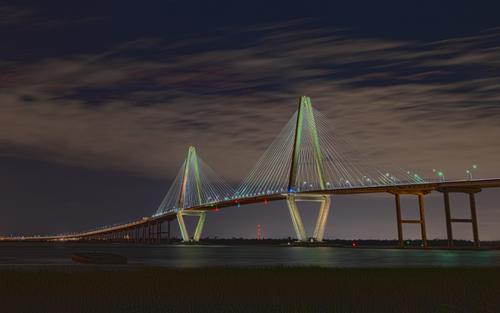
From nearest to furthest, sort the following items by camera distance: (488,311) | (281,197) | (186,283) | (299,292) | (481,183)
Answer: (488,311)
(299,292)
(186,283)
(481,183)
(281,197)

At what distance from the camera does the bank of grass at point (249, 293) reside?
1273 cm

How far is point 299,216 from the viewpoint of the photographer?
8300cm

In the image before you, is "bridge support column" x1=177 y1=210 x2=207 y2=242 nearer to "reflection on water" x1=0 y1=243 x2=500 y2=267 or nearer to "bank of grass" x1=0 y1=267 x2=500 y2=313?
"reflection on water" x1=0 y1=243 x2=500 y2=267

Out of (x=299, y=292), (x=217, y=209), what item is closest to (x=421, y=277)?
(x=299, y=292)

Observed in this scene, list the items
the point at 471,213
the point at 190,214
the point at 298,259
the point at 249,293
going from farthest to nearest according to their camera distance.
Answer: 1. the point at 190,214
2. the point at 471,213
3. the point at 298,259
4. the point at 249,293

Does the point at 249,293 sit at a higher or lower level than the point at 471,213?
lower

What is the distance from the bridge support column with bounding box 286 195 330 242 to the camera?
81562mm

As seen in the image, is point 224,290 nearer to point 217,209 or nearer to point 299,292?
point 299,292

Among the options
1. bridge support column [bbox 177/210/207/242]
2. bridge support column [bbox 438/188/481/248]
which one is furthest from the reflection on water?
bridge support column [bbox 177/210/207/242]

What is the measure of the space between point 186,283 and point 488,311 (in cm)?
991

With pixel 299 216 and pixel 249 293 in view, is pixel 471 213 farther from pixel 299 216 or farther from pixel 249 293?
pixel 249 293

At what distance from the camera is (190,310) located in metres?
12.4

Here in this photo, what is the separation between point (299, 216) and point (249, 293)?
223ft

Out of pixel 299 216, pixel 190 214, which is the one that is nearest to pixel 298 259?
pixel 299 216
